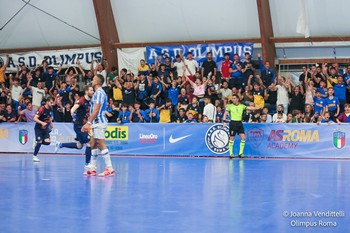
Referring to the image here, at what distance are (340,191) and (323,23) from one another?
1531cm

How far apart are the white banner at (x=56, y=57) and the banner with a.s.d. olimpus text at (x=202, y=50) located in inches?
107

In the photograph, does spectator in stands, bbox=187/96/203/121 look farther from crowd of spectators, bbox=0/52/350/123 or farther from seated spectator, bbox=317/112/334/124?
seated spectator, bbox=317/112/334/124

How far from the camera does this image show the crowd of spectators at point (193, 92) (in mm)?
21953

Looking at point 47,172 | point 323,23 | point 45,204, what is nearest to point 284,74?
point 323,23

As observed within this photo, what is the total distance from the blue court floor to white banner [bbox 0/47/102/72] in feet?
42.6

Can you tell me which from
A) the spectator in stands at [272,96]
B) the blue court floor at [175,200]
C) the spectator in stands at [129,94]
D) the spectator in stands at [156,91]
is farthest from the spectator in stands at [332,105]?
the spectator in stands at [129,94]

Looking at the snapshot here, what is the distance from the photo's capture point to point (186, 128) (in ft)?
70.5

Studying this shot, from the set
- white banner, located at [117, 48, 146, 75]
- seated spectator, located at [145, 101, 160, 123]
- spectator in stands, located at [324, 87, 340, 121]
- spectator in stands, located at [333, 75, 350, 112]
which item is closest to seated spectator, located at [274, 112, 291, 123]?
spectator in stands, located at [324, 87, 340, 121]

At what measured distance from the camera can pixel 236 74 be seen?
24375mm

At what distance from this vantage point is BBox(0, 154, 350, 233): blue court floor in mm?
7504

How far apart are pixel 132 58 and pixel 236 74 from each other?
5523 millimetres

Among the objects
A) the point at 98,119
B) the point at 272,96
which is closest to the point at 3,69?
the point at 272,96

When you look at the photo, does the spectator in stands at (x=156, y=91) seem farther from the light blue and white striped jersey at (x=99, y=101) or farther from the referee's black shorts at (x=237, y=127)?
the light blue and white striped jersey at (x=99, y=101)

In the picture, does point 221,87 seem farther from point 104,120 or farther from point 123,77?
point 104,120
